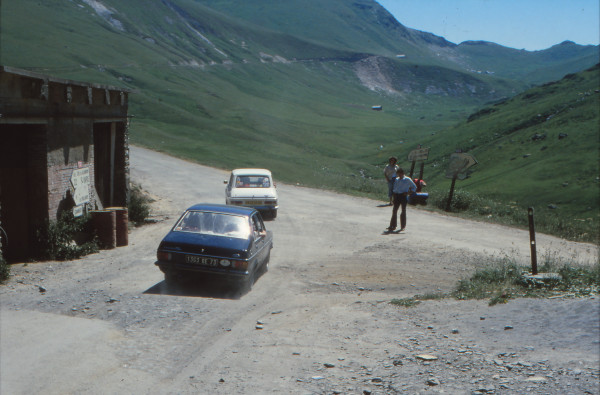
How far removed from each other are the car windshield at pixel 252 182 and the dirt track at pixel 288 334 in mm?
6469

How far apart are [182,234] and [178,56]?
420 ft

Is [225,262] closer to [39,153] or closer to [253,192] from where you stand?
[39,153]

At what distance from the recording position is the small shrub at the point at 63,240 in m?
13.0

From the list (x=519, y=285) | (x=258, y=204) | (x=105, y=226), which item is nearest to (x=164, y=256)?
(x=105, y=226)

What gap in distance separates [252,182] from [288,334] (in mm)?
12420

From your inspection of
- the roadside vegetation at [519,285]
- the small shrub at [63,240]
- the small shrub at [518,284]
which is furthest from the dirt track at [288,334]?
the small shrub at [518,284]

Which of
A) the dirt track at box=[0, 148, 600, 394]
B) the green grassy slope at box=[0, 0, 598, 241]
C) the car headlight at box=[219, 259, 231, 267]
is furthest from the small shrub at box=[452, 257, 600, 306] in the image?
the green grassy slope at box=[0, 0, 598, 241]

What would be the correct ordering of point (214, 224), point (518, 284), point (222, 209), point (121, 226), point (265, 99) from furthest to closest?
point (265, 99)
point (121, 226)
point (222, 209)
point (214, 224)
point (518, 284)

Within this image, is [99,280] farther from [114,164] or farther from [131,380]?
[114,164]

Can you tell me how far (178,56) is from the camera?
132m

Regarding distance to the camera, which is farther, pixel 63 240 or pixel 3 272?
pixel 63 240

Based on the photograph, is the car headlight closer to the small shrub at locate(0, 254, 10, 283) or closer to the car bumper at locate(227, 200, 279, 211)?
the small shrub at locate(0, 254, 10, 283)

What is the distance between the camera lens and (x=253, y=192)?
773 inches

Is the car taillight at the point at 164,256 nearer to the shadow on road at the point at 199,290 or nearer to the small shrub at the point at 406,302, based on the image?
the shadow on road at the point at 199,290
